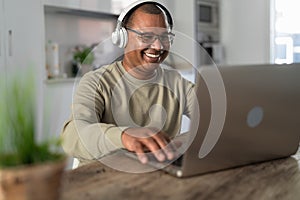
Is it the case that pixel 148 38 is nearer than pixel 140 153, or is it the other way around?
pixel 140 153

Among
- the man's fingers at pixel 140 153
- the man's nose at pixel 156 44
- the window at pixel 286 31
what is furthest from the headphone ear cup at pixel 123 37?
the window at pixel 286 31

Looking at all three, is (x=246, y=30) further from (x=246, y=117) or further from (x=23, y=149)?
(x=23, y=149)

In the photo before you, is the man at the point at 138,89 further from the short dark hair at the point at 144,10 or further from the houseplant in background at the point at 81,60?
the houseplant in background at the point at 81,60

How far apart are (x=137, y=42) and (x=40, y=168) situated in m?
0.93

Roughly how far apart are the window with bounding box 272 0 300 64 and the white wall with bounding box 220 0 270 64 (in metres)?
0.10

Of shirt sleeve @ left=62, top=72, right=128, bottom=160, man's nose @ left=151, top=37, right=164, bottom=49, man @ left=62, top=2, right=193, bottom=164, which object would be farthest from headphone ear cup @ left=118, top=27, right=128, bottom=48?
shirt sleeve @ left=62, top=72, right=128, bottom=160

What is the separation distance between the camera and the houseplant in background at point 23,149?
55 centimetres

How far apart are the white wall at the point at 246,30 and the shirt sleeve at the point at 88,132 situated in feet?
11.4

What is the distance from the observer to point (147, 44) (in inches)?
54.8

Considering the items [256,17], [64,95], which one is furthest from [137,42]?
[256,17]

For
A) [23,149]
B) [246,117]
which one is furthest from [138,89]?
[23,149]

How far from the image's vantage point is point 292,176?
92cm

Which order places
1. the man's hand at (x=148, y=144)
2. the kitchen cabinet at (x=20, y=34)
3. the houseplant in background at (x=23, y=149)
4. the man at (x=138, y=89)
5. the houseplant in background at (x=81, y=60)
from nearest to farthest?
the houseplant in background at (x=23, y=149), the man's hand at (x=148, y=144), the man at (x=138, y=89), the kitchen cabinet at (x=20, y=34), the houseplant in background at (x=81, y=60)

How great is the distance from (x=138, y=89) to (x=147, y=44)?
0.18 meters
